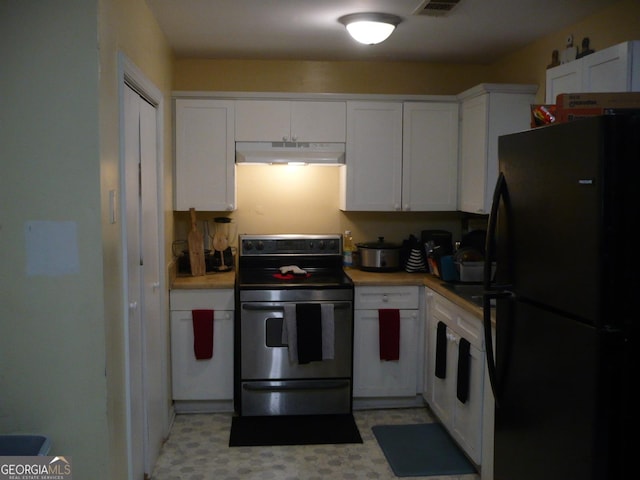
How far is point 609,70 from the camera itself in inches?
96.7

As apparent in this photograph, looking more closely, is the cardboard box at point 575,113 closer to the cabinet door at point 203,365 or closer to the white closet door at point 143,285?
the white closet door at point 143,285

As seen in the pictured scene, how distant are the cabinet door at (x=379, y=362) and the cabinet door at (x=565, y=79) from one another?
1.72 metres

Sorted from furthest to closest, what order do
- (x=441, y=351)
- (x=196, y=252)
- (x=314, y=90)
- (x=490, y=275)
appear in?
(x=314, y=90), (x=196, y=252), (x=441, y=351), (x=490, y=275)

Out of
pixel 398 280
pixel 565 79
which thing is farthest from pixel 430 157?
pixel 565 79

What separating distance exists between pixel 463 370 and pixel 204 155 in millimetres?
2233

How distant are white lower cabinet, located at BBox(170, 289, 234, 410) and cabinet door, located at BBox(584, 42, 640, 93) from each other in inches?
94.7

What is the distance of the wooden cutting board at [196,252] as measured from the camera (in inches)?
158

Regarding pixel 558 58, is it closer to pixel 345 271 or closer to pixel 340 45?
pixel 340 45

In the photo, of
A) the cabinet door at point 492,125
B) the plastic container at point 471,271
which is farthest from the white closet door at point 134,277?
the cabinet door at point 492,125

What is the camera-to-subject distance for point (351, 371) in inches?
153

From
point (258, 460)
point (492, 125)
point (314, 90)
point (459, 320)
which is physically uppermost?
point (314, 90)

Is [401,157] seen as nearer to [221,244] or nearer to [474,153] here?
[474,153]

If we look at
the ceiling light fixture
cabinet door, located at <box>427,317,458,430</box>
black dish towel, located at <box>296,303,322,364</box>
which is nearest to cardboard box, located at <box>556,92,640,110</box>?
the ceiling light fixture

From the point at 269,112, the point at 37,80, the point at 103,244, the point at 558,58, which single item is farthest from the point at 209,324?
the point at 558,58
